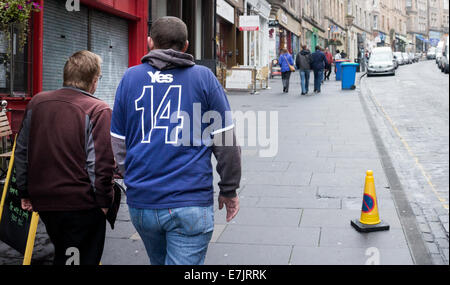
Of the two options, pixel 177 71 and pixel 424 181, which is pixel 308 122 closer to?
pixel 424 181

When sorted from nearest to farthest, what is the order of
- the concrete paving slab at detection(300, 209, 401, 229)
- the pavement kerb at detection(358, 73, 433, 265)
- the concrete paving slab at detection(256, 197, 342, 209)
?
the pavement kerb at detection(358, 73, 433, 265), the concrete paving slab at detection(300, 209, 401, 229), the concrete paving slab at detection(256, 197, 342, 209)

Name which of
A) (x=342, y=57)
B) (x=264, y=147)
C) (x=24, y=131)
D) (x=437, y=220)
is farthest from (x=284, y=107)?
(x=342, y=57)

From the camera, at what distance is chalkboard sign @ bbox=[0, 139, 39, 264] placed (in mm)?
3717

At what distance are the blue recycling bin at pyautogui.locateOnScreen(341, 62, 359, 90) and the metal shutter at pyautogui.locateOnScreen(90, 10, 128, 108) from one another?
9.92 m

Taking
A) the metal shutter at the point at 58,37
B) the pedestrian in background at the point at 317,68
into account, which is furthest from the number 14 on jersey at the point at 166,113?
the pedestrian in background at the point at 317,68

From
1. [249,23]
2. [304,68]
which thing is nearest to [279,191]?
[304,68]

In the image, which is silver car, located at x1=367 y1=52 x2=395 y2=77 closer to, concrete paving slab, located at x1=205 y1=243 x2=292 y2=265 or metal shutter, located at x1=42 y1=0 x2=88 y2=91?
metal shutter, located at x1=42 y1=0 x2=88 y2=91

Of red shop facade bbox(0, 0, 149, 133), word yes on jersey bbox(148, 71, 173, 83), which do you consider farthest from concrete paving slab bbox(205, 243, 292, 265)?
red shop facade bbox(0, 0, 149, 133)

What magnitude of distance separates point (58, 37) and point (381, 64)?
77.0 ft

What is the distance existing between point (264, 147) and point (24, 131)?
6.86 meters

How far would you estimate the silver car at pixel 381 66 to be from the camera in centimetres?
3022

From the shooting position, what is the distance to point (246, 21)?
21578 mm

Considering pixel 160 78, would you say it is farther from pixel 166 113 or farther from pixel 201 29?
pixel 201 29

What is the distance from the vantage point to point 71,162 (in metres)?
2.88
